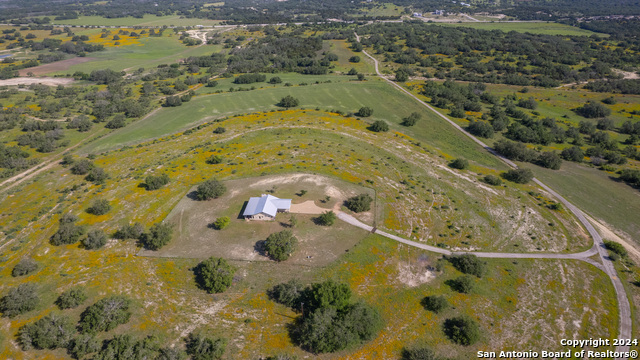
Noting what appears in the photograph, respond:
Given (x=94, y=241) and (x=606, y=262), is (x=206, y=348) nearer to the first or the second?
(x=94, y=241)

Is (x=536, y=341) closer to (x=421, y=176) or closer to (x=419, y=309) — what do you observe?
(x=419, y=309)

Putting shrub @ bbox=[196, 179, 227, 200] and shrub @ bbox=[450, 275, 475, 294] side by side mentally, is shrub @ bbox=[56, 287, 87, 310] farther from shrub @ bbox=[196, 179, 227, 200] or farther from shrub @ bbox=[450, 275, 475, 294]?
shrub @ bbox=[450, 275, 475, 294]

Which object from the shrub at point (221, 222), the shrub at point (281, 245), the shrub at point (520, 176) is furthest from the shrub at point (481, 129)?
the shrub at point (221, 222)

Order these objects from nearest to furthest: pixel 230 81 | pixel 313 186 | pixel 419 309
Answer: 1. pixel 419 309
2. pixel 313 186
3. pixel 230 81

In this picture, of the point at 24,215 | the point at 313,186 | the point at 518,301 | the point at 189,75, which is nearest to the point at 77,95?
the point at 189,75

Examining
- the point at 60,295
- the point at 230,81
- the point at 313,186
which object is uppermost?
the point at 230,81

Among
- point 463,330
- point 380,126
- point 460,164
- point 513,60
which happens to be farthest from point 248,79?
point 513,60

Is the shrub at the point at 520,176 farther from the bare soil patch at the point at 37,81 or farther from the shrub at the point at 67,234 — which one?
the bare soil patch at the point at 37,81

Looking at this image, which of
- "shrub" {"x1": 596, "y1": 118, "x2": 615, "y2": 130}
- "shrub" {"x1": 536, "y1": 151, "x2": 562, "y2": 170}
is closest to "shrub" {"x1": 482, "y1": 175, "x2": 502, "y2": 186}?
"shrub" {"x1": 536, "y1": 151, "x2": 562, "y2": 170}
